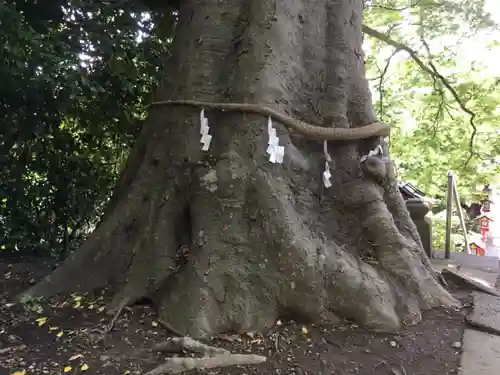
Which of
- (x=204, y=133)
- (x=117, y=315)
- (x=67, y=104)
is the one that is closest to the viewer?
(x=117, y=315)

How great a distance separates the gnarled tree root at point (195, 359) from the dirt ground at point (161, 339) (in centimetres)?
4

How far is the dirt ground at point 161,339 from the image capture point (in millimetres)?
2627

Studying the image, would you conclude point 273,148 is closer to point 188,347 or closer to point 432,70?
point 188,347

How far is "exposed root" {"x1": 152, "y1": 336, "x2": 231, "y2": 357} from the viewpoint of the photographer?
104 inches

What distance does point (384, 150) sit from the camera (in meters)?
3.85

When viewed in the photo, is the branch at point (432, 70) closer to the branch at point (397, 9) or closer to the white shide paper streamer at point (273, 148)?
the branch at point (397, 9)

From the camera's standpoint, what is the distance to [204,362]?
8.46 feet

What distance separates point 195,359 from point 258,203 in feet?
3.27

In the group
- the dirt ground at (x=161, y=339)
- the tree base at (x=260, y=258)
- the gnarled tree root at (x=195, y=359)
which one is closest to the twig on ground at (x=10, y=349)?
the dirt ground at (x=161, y=339)

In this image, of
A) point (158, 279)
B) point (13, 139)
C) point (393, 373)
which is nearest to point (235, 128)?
point (158, 279)

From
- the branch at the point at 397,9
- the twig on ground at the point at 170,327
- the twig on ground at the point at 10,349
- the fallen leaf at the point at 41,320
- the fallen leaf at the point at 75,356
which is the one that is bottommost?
the twig on ground at the point at 10,349

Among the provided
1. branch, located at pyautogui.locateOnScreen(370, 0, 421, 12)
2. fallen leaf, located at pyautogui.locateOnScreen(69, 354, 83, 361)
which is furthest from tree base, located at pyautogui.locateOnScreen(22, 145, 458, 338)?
branch, located at pyautogui.locateOnScreen(370, 0, 421, 12)

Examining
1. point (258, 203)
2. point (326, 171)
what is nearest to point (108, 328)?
point (258, 203)

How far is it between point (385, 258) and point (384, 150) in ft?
2.81
